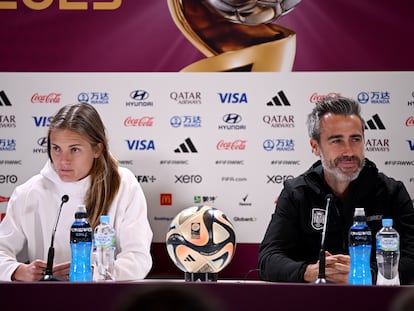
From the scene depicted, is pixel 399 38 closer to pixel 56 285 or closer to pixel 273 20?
pixel 273 20

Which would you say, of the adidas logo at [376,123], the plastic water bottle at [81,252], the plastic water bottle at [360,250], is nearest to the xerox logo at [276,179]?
the adidas logo at [376,123]

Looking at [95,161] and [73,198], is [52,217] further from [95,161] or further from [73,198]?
[95,161]

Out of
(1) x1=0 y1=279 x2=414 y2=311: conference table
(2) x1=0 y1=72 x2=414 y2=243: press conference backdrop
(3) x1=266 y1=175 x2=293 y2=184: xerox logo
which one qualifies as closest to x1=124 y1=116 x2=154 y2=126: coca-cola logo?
(2) x1=0 y1=72 x2=414 y2=243: press conference backdrop

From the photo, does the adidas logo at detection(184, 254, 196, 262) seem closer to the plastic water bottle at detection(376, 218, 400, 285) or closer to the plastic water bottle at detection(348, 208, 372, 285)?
the plastic water bottle at detection(348, 208, 372, 285)

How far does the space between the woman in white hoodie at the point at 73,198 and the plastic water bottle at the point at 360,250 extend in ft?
3.86

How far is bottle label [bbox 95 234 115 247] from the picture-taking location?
3850 mm

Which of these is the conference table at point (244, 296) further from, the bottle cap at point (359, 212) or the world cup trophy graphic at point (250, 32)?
the world cup trophy graphic at point (250, 32)

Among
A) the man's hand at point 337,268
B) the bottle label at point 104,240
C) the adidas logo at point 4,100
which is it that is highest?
the adidas logo at point 4,100

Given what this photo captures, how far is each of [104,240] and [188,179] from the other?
1.24 metres

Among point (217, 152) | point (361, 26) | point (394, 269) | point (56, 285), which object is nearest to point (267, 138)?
point (217, 152)

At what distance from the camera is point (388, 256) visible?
353 cm

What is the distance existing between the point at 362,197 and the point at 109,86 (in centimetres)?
196

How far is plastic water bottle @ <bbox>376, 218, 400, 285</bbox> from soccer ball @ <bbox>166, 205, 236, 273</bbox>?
96 cm

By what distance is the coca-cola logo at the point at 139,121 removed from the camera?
5016 millimetres
